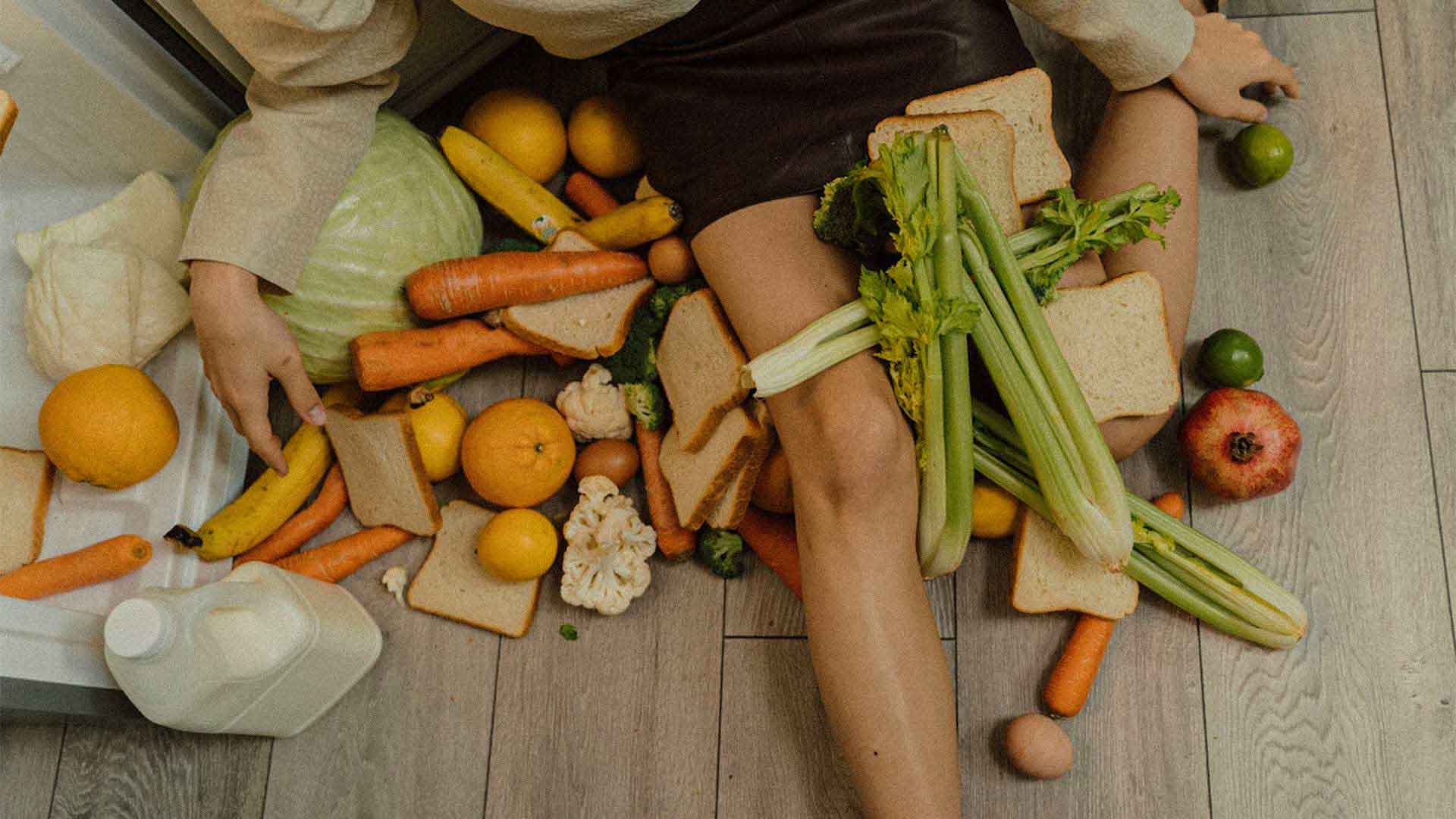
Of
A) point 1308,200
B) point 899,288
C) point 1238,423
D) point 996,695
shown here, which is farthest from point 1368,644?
point 899,288

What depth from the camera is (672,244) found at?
1.29 metres

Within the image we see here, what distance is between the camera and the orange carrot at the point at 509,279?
1293 mm

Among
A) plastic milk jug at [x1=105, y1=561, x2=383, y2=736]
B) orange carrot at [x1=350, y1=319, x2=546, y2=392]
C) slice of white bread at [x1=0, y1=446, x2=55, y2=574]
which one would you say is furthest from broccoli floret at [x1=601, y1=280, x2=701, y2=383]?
slice of white bread at [x1=0, y1=446, x2=55, y2=574]

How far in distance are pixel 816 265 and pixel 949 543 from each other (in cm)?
34

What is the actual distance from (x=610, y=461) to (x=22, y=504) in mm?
694

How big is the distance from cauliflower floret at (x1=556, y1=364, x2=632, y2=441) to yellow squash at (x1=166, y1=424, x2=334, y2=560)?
0.33m

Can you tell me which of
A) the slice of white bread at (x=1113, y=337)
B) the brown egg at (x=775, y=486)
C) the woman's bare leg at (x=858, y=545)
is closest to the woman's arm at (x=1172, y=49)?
the slice of white bread at (x=1113, y=337)

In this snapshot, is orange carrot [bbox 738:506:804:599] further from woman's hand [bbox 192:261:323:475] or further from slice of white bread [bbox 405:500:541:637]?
woman's hand [bbox 192:261:323:475]

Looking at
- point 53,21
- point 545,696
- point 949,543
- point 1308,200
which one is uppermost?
point 53,21

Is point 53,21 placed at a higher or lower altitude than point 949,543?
higher

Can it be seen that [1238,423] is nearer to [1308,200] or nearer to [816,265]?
[1308,200]

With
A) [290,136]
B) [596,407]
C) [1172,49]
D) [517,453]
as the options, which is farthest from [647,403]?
[1172,49]

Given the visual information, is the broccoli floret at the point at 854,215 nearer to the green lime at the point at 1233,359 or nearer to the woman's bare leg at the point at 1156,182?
the woman's bare leg at the point at 1156,182

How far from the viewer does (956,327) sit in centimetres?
102
